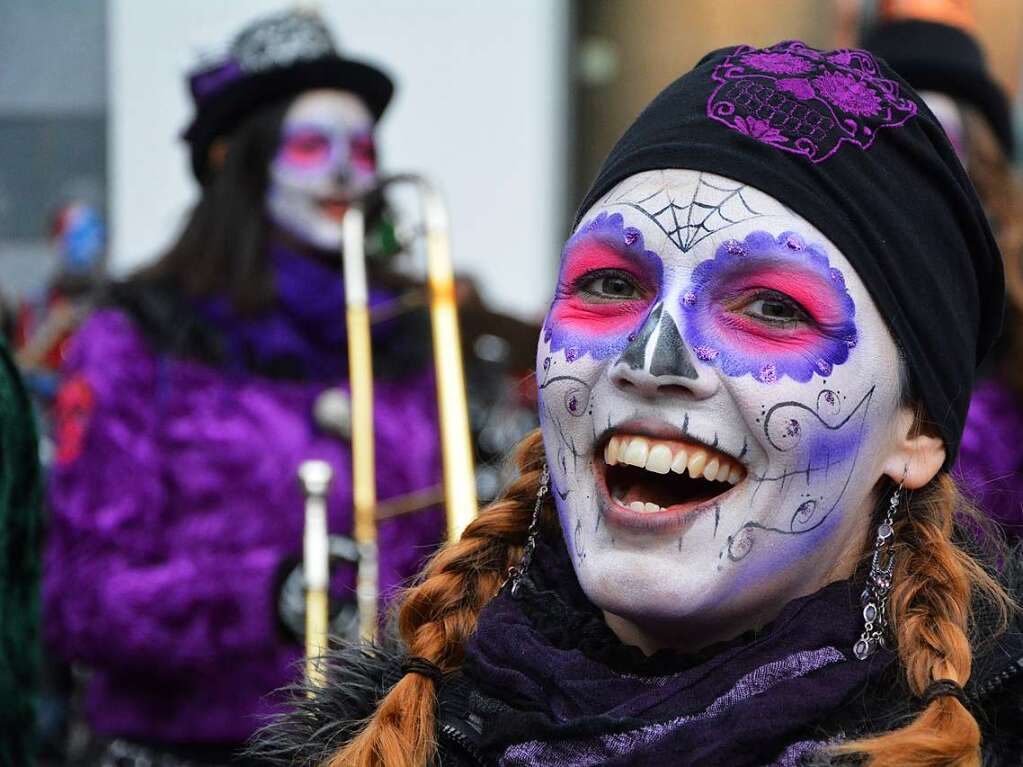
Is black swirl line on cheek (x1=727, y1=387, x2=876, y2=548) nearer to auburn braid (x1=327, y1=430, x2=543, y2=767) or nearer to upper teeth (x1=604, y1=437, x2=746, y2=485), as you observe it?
upper teeth (x1=604, y1=437, x2=746, y2=485)

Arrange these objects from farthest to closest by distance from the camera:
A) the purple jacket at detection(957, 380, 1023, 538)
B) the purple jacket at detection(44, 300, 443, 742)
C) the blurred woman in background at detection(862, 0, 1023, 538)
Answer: the purple jacket at detection(44, 300, 443, 742) → the blurred woman in background at detection(862, 0, 1023, 538) → the purple jacket at detection(957, 380, 1023, 538)

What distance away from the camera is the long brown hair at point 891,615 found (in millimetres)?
1849

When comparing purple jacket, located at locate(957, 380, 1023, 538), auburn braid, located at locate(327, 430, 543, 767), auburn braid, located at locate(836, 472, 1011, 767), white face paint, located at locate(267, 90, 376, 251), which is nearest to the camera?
auburn braid, located at locate(836, 472, 1011, 767)

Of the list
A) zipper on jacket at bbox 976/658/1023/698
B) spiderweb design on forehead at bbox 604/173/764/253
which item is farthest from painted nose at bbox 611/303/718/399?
zipper on jacket at bbox 976/658/1023/698

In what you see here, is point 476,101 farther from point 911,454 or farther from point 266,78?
point 911,454

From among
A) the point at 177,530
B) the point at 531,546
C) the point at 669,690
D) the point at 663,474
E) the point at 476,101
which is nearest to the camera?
the point at 669,690

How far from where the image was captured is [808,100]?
6.69 feet

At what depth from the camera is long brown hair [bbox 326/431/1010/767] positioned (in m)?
1.85

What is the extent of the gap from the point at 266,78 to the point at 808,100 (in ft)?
9.81

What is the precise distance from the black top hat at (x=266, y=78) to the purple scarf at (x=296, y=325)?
1.51ft

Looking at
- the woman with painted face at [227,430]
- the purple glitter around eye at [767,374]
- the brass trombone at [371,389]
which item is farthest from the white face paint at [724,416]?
the woman with painted face at [227,430]

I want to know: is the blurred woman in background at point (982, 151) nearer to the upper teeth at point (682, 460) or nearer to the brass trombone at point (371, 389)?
the brass trombone at point (371, 389)

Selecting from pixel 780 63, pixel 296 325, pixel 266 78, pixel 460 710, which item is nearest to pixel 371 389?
pixel 296 325

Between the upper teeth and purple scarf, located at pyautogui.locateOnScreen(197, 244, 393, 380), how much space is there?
262 centimetres
